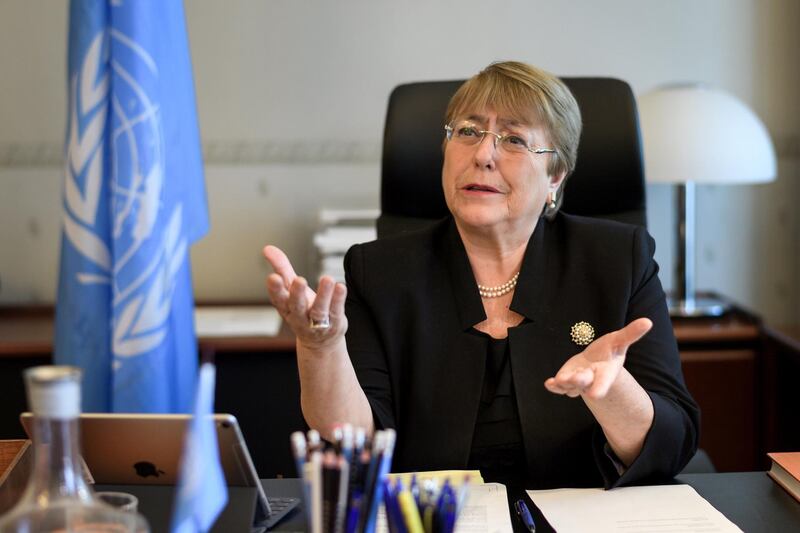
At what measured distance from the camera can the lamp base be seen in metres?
2.61

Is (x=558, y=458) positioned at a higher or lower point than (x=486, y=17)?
lower

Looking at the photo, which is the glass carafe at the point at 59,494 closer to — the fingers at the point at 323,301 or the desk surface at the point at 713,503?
the desk surface at the point at 713,503

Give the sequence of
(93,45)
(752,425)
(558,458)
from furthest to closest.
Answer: (752,425) → (93,45) → (558,458)

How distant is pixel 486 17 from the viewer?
2850mm

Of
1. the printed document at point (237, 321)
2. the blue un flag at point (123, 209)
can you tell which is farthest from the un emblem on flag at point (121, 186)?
the printed document at point (237, 321)

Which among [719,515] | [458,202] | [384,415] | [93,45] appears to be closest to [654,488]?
[719,515]

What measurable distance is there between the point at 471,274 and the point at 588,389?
509mm

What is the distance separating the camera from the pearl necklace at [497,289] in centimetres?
170

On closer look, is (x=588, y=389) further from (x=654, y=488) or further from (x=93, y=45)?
(x=93, y=45)

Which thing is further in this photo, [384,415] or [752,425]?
[752,425]

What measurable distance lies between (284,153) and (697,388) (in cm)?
130

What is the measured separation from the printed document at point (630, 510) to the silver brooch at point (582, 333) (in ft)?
1.06

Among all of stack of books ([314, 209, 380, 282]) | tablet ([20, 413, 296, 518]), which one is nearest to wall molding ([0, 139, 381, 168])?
stack of books ([314, 209, 380, 282])

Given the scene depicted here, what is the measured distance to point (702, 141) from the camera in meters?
2.48
